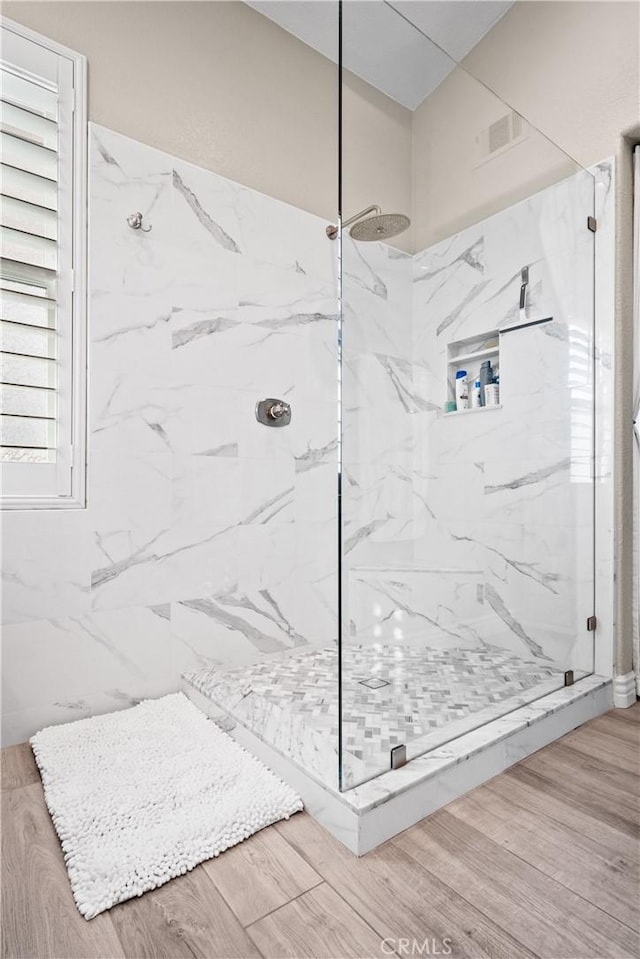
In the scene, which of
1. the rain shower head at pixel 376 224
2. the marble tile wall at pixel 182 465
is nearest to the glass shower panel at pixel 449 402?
the rain shower head at pixel 376 224

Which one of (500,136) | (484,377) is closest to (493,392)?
(484,377)

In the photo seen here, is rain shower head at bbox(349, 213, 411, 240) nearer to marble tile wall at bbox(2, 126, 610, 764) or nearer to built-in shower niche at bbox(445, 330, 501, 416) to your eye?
A: marble tile wall at bbox(2, 126, 610, 764)

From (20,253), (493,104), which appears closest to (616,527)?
(493,104)

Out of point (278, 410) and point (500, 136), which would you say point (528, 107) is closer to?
point (500, 136)

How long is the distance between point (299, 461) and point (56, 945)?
65.1 inches

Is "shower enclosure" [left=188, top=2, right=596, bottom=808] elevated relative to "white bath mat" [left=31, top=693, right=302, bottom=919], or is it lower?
elevated

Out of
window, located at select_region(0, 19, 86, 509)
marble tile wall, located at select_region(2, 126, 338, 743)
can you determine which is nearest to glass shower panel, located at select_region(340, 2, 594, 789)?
marble tile wall, located at select_region(2, 126, 338, 743)

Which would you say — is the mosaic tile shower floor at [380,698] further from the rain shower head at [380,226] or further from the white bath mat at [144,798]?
the rain shower head at [380,226]

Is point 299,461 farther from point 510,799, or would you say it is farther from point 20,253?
point 510,799

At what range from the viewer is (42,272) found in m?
1.70

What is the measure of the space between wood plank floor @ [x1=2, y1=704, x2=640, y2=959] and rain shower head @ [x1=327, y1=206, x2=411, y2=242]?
1.43m

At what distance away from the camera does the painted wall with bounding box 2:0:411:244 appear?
1.45 metres

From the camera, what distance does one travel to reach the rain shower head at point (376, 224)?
1.35 metres

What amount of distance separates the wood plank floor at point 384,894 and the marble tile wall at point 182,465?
21.6 inches
